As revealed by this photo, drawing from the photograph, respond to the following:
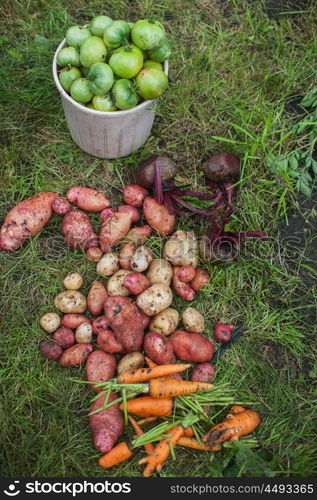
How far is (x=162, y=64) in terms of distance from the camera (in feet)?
8.57

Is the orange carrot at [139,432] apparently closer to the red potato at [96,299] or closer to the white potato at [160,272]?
the red potato at [96,299]

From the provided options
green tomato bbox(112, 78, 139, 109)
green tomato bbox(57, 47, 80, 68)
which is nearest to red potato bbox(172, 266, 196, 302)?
green tomato bbox(112, 78, 139, 109)

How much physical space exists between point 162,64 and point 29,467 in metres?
2.34

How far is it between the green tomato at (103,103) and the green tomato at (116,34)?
268 mm

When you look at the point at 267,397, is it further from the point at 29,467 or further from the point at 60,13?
the point at 60,13

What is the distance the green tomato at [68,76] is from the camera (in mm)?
2447

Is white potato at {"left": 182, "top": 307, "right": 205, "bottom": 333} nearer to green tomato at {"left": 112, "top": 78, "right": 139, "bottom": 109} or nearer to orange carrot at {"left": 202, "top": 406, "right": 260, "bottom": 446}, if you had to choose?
orange carrot at {"left": 202, "top": 406, "right": 260, "bottom": 446}

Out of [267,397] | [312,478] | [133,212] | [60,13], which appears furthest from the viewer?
[60,13]

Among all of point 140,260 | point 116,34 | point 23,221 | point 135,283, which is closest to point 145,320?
point 135,283

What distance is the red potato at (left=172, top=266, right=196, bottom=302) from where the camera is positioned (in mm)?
2648

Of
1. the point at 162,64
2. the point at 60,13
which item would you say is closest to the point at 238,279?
the point at 162,64

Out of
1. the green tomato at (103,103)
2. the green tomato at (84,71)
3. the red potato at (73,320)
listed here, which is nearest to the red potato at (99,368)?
the red potato at (73,320)

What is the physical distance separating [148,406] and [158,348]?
0.30 meters

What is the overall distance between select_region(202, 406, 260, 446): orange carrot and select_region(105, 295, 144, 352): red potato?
587mm
